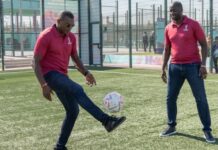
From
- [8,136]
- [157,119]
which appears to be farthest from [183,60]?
[8,136]

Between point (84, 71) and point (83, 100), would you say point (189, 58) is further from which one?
point (83, 100)

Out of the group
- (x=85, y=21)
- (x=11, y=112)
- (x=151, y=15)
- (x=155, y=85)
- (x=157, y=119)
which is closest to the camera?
(x=157, y=119)

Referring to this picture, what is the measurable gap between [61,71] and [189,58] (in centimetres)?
198

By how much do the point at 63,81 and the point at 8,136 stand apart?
84.0 inches

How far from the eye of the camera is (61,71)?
545 cm

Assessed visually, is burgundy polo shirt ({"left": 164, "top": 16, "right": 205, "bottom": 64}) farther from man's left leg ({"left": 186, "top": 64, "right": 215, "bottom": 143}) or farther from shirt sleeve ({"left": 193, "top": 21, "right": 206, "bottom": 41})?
man's left leg ({"left": 186, "top": 64, "right": 215, "bottom": 143})

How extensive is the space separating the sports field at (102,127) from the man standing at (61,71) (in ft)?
2.84

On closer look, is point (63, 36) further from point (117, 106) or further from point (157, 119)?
point (157, 119)

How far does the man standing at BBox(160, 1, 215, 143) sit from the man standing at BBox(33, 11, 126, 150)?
57.1 inches

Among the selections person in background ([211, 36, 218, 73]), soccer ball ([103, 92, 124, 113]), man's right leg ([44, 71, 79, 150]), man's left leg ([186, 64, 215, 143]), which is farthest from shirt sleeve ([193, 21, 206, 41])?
person in background ([211, 36, 218, 73])

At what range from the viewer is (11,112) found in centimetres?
912

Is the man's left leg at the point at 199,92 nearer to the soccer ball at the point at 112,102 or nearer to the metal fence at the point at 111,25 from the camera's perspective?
the soccer ball at the point at 112,102

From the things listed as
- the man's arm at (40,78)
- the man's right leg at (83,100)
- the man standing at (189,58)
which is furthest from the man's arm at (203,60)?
the man's arm at (40,78)

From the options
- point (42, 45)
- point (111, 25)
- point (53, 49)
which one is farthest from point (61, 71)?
point (111, 25)
